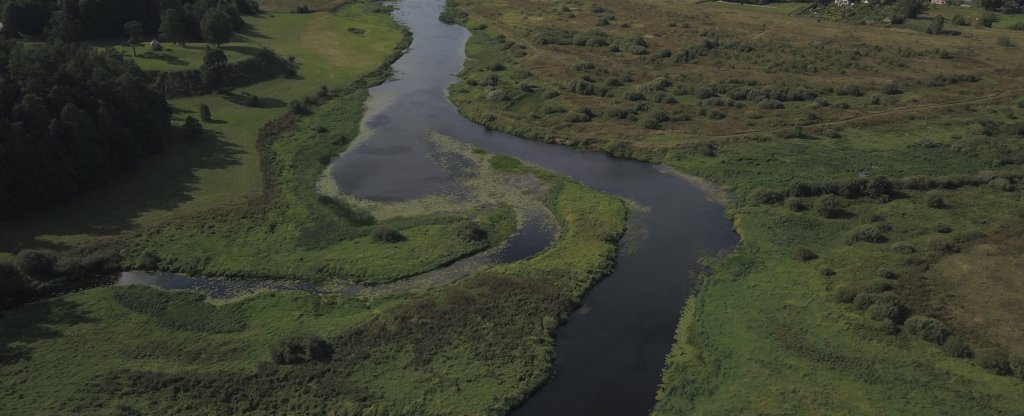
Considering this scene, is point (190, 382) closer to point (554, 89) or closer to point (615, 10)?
point (554, 89)

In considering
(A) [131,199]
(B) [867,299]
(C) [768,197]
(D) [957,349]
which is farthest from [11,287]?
(D) [957,349]

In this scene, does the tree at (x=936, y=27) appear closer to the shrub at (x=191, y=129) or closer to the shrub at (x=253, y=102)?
the shrub at (x=253, y=102)

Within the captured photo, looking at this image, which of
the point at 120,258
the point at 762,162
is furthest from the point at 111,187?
the point at 762,162

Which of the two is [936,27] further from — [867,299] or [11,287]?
[11,287]

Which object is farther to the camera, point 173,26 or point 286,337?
point 173,26

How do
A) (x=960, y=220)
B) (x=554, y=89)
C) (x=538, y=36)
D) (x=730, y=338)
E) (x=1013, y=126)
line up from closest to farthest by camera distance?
(x=730, y=338), (x=960, y=220), (x=1013, y=126), (x=554, y=89), (x=538, y=36)

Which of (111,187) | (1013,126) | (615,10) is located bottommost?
(111,187)

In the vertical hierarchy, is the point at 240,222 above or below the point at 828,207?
below
